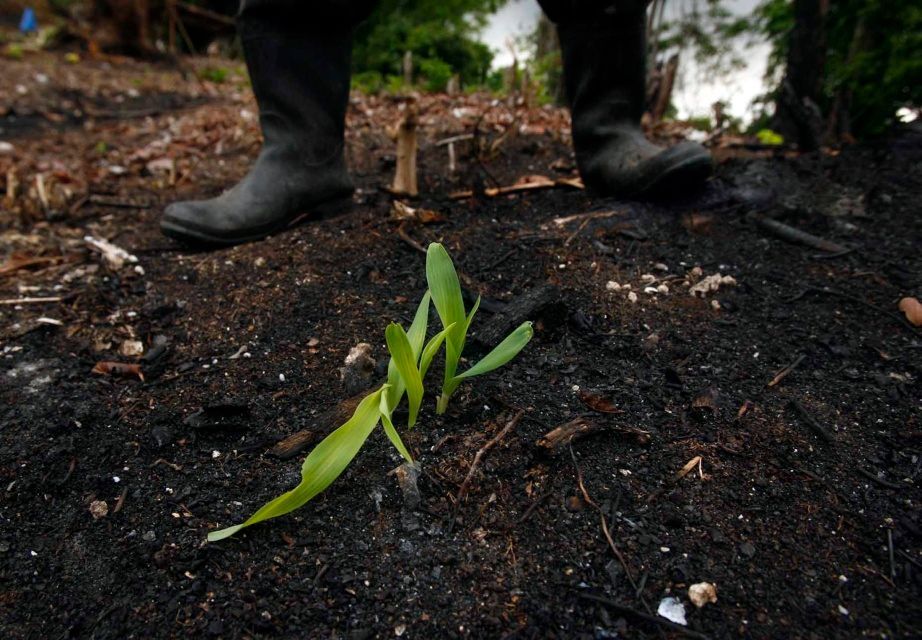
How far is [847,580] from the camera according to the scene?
3.07 feet

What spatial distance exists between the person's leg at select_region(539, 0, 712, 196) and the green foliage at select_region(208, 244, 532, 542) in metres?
1.17

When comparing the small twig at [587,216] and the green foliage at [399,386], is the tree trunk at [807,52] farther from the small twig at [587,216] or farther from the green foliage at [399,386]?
the green foliage at [399,386]

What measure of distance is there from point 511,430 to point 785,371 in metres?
0.69

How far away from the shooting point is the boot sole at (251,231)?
1.93 m

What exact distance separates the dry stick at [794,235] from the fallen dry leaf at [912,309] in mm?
306

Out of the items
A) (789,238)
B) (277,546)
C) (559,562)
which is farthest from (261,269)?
(789,238)

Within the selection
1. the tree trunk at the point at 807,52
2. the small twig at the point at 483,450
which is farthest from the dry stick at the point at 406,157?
the tree trunk at the point at 807,52

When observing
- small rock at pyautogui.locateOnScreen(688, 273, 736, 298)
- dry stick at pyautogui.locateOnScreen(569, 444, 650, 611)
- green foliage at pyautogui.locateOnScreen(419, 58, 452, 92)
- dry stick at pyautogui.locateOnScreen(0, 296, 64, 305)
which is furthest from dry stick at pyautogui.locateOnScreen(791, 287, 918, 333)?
green foliage at pyautogui.locateOnScreen(419, 58, 452, 92)

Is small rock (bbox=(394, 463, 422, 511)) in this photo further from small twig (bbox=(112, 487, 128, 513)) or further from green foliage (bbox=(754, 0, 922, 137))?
green foliage (bbox=(754, 0, 922, 137))

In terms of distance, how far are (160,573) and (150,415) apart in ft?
1.43

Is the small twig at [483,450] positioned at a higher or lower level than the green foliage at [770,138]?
lower

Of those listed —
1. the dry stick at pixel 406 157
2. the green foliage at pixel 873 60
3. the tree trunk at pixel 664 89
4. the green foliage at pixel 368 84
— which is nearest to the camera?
the dry stick at pixel 406 157

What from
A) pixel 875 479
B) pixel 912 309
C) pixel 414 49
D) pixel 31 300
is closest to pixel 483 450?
pixel 875 479

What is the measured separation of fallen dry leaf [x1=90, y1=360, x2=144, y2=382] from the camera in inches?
57.3
